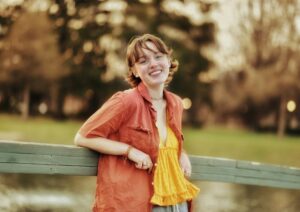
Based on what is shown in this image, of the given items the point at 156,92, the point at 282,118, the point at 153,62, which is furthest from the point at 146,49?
the point at 282,118

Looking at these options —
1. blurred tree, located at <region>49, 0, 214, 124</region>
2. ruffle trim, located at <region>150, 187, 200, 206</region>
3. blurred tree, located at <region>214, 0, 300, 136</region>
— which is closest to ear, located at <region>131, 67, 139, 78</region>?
ruffle trim, located at <region>150, 187, 200, 206</region>

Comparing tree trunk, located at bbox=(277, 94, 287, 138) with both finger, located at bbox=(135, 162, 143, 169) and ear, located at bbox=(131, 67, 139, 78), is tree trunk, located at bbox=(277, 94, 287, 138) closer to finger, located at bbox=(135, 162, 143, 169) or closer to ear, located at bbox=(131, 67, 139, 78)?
ear, located at bbox=(131, 67, 139, 78)

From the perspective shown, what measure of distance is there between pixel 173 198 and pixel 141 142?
30cm

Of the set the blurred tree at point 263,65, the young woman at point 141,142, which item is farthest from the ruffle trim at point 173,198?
the blurred tree at point 263,65

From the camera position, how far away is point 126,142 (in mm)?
2520

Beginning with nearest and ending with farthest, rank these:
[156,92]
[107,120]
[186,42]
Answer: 1. [107,120]
2. [156,92]
3. [186,42]

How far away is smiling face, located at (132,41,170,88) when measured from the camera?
8.49ft

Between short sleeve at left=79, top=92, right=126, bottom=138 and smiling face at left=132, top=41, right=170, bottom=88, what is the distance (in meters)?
0.21

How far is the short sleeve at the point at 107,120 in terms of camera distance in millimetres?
2441

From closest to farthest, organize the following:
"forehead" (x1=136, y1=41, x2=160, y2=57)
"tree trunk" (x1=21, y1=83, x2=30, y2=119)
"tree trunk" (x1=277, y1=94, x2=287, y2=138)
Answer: "forehead" (x1=136, y1=41, x2=160, y2=57), "tree trunk" (x1=277, y1=94, x2=287, y2=138), "tree trunk" (x1=21, y1=83, x2=30, y2=119)

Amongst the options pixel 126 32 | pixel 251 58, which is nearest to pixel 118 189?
pixel 126 32

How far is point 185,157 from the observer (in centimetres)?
278

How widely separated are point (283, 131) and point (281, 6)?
2026 centimetres

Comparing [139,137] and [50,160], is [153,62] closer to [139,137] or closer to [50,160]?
[139,137]
